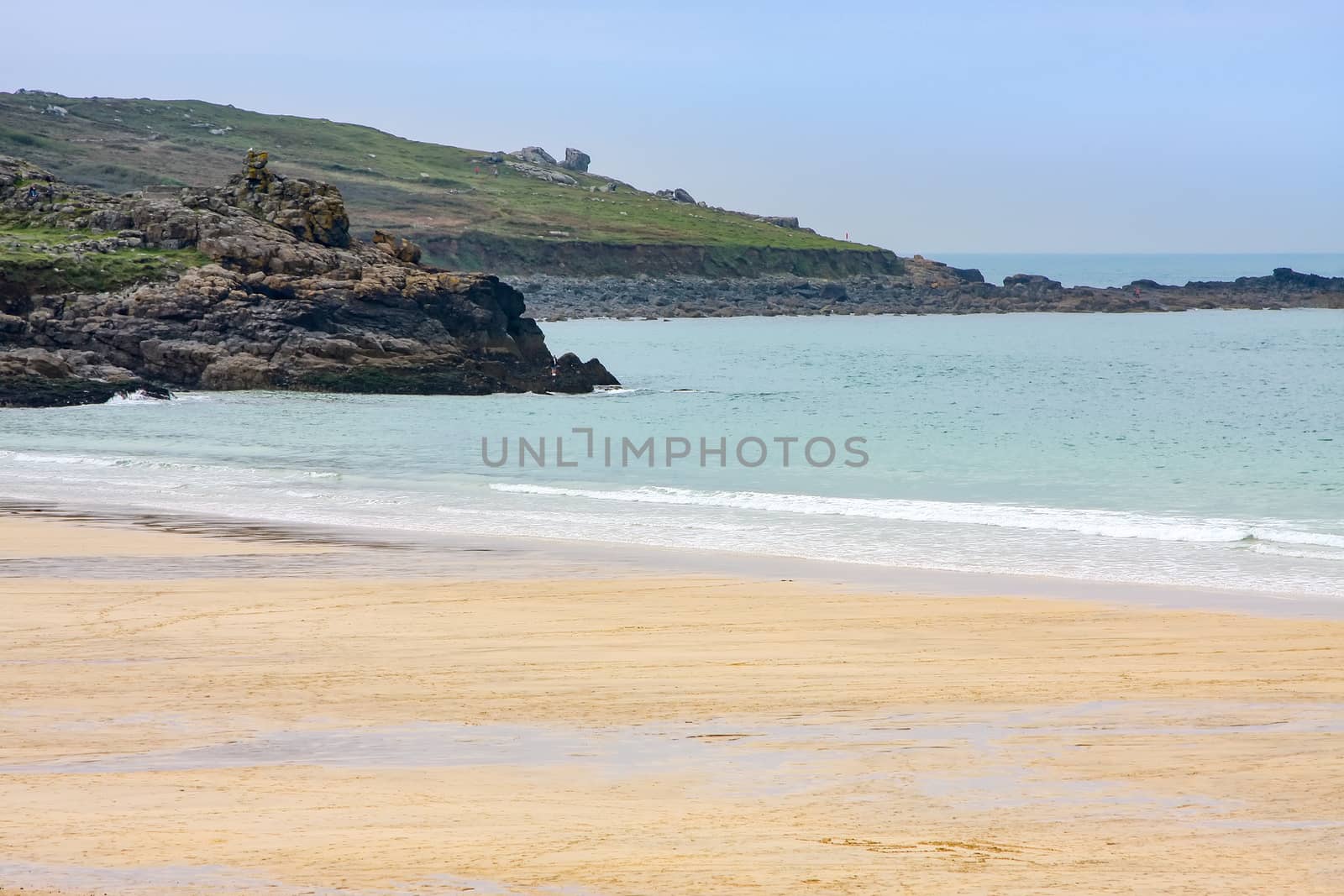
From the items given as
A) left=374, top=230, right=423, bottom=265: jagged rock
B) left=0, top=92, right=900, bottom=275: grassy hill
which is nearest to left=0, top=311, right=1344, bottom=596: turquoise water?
left=374, top=230, right=423, bottom=265: jagged rock

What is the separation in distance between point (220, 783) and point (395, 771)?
897 mm

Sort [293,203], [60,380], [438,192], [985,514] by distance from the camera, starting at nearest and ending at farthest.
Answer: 1. [985,514]
2. [60,380]
3. [293,203]
4. [438,192]

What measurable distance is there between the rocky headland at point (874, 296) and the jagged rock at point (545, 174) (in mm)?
47017

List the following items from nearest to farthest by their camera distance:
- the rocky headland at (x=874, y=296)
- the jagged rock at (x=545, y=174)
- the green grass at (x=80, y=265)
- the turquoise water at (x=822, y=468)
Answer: the turquoise water at (x=822, y=468) → the green grass at (x=80, y=265) → the rocky headland at (x=874, y=296) → the jagged rock at (x=545, y=174)

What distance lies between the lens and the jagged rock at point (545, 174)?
176875 millimetres

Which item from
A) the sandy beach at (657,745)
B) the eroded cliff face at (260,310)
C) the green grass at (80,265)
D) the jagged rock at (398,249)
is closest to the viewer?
the sandy beach at (657,745)

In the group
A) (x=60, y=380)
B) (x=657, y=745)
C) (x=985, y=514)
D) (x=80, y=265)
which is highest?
Answer: (x=80, y=265)

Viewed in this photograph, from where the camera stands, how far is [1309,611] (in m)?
12.5

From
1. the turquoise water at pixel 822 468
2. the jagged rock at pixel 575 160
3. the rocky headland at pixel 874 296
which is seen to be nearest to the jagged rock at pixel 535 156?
the jagged rock at pixel 575 160

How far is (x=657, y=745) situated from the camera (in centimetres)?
795

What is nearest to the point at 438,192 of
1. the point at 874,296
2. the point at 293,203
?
the point at 874,296

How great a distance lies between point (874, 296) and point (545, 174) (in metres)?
62.6

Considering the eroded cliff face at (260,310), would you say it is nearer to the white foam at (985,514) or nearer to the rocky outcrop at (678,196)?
the white foam at (985,514)

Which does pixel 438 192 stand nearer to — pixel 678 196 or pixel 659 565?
pixel 678 196
